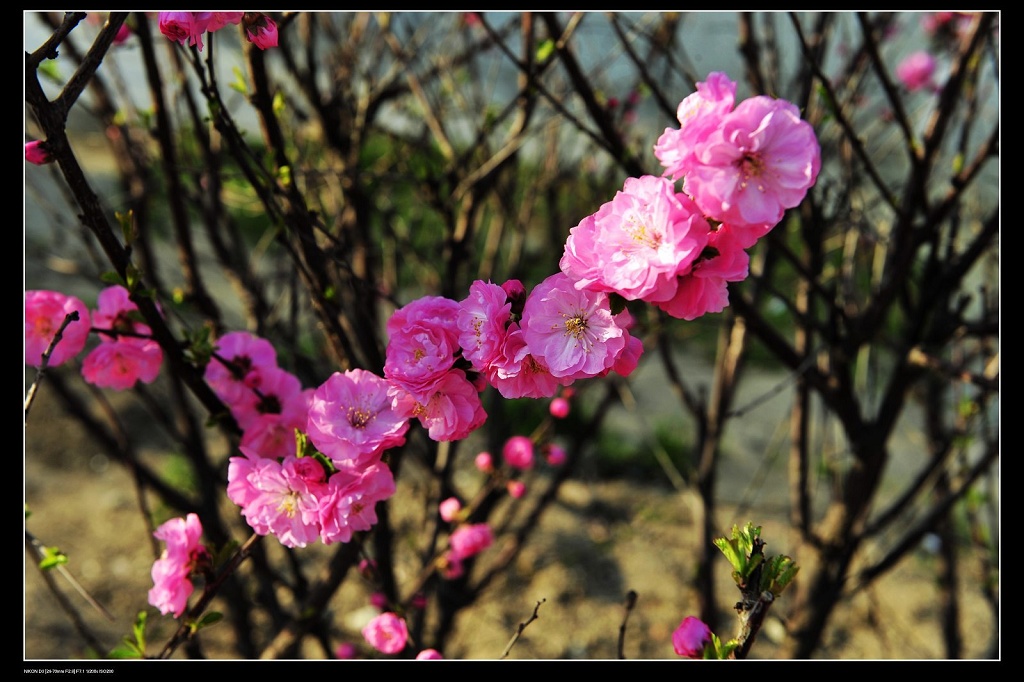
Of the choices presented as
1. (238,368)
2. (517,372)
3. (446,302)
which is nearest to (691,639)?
(517,372)

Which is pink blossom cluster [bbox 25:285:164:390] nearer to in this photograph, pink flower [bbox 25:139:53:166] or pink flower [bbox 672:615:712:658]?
pink flower [bbox 25:139:53:166]

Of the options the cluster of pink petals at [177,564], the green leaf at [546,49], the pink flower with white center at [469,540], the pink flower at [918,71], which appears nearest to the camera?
the cluster of pink petals at [177,564]

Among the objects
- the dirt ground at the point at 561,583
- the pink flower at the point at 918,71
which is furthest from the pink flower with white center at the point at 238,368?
the pink flower at the point at 918,71

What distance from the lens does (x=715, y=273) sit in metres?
0.77

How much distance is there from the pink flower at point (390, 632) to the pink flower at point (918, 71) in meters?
2.62

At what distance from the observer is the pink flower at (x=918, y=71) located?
2.77m

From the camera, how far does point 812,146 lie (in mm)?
730

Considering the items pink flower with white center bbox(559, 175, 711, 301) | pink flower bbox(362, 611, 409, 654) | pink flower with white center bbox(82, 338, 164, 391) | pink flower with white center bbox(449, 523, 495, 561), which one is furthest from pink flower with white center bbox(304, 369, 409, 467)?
pink flower with white center bbox(449, 523, 495, 561)

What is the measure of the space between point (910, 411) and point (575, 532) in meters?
2.22

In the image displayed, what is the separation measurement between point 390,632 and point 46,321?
760 millimetres

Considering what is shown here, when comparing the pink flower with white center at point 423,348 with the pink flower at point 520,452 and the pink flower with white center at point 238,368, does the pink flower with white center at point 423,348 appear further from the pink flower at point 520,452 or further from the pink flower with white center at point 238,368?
the pink flower at point 520,452

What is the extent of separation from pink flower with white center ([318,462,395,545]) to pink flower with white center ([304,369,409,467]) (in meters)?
0.02

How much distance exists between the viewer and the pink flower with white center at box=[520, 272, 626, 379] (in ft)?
2.58
